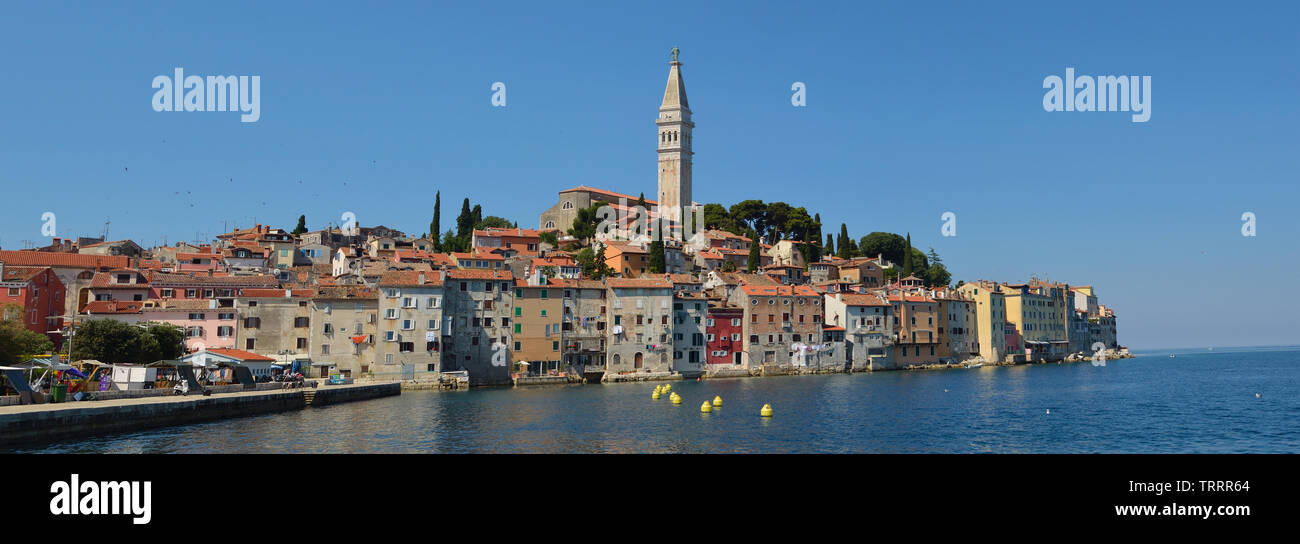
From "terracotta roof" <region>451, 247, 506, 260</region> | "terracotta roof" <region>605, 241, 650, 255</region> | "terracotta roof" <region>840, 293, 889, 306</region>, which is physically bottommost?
"terracotta roof" <region>840, 293, 889, 306</region>

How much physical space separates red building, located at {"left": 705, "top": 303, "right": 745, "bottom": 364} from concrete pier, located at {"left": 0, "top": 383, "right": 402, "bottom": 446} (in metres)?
39.9

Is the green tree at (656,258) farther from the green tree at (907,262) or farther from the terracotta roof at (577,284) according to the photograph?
the green tree at (907,262)

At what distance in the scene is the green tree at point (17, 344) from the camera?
41.3 meters

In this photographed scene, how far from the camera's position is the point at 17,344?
141ft

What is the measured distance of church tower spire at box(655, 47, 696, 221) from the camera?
142125 millimetres

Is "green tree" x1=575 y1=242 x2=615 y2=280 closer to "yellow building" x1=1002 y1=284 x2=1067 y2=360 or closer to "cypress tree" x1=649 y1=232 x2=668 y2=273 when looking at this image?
"cypress tree" x1=649 y1=232 x2=668 y2=273

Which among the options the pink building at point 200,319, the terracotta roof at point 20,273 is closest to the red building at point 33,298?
the terracotta roof at point 20,273

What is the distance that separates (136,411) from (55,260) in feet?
154

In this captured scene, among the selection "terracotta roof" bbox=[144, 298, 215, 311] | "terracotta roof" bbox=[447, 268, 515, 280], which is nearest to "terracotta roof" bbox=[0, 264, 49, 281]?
"terracotta roof" bbox=[144, 298, 215, 311]

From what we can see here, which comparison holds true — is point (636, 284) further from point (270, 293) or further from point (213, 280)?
point (213, 280)

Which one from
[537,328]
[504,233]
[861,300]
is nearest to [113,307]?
[537,328]

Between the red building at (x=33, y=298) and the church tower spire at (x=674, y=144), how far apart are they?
306 feet

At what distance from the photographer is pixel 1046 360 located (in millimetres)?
117812

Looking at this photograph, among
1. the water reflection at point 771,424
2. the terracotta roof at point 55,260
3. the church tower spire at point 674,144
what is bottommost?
the water reflection at point 771,424
